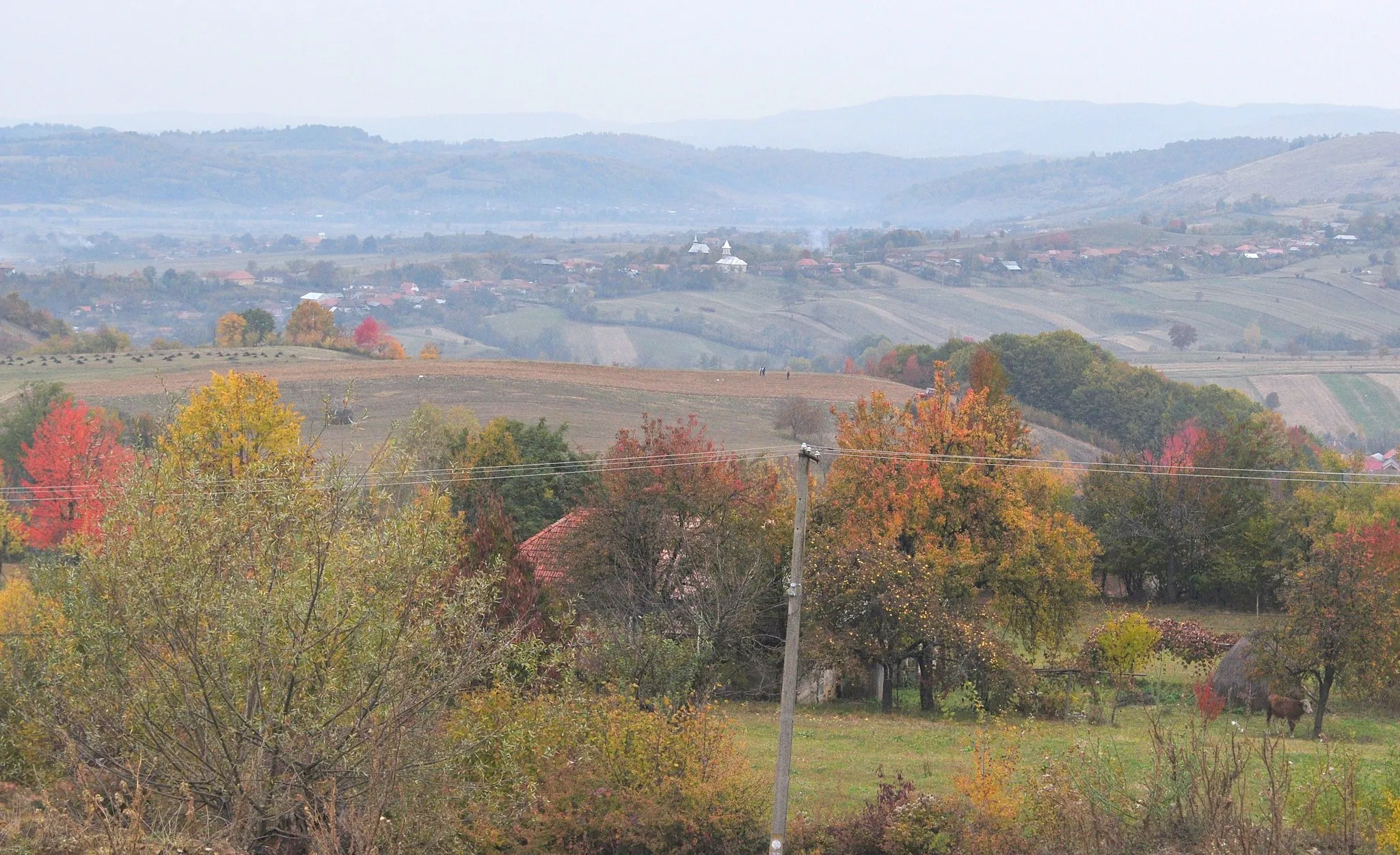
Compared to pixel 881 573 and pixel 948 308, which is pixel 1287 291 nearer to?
pixel 948 308

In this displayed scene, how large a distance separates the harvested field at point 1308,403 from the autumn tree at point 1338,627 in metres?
96.2

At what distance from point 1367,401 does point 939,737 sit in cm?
11783

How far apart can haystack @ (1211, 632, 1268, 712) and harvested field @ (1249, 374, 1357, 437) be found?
9397 centimetres

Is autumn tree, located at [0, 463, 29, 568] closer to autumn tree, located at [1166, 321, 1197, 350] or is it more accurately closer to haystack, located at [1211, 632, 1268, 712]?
haystack, located at [1211, 632, 1268, 712]

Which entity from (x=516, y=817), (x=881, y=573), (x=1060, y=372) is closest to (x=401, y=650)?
(x=516, y=817)

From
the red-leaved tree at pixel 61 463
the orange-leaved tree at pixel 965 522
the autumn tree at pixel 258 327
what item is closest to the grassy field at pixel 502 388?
the red-leaved tree at pixel 61 463

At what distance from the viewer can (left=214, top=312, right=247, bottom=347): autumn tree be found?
112m

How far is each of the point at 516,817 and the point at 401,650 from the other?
3.18m

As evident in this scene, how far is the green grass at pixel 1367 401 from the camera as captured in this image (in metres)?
118

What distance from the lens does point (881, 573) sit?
27516 mm

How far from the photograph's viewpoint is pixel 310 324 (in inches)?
4611

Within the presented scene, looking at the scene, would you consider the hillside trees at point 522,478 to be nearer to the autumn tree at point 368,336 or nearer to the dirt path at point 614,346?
the autumn tree at point 368,336

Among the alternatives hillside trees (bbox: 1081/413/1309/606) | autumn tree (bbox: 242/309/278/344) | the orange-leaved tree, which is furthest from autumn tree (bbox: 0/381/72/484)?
autumn tree (bbox: 242/309/278/344)

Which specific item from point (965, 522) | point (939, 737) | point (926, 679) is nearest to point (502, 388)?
point (965, 522)
